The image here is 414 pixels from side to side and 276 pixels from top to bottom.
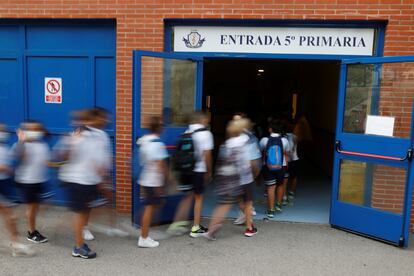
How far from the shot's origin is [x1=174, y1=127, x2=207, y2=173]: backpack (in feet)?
15.8

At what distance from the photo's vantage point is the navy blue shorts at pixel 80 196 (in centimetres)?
410

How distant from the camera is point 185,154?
190 inches

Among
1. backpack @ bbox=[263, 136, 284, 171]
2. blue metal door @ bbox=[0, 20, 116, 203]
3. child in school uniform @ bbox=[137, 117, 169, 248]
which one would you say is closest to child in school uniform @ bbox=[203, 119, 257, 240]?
child in school uniform @ bbox=[137, 117, 169, 248]

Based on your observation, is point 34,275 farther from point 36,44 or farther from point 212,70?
point 212,70

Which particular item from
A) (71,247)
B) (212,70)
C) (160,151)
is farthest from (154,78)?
(212,70)

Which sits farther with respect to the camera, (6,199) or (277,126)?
(277,126)

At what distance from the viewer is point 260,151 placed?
591cm

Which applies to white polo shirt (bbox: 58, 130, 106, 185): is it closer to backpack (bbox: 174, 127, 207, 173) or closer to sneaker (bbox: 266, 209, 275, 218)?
backpack (bbox: 174, 127, 207, 173)

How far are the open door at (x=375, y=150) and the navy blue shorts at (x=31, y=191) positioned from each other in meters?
3.75

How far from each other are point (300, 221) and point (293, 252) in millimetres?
1176

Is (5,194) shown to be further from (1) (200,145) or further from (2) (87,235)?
(1) (200,145)

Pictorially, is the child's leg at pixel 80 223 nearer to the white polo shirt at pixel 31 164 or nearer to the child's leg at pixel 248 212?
the white polo shirt at pixel 31 164

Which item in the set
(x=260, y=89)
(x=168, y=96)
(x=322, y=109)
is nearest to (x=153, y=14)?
(x=168, y=96)

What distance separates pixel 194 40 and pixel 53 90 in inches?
93.3
